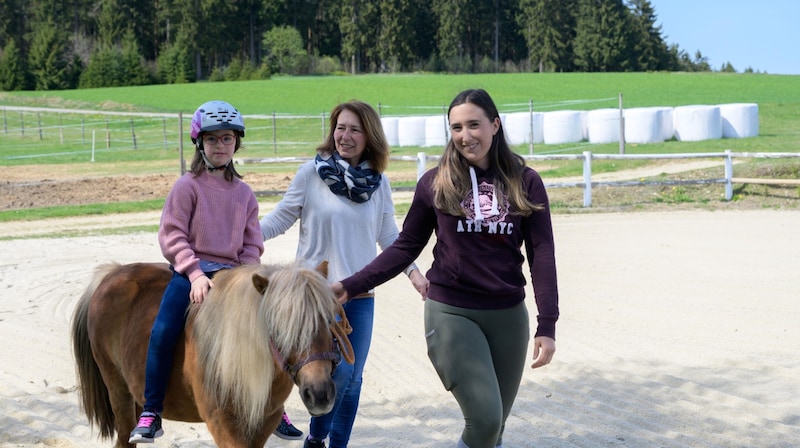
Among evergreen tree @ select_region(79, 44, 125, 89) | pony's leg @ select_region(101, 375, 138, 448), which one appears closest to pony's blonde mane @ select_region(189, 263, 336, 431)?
pony's leg @ select_region(101, 375, 138, 448)

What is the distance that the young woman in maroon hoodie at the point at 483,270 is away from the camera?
10.8ft

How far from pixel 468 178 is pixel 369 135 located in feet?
2.82

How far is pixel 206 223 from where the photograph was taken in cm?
371

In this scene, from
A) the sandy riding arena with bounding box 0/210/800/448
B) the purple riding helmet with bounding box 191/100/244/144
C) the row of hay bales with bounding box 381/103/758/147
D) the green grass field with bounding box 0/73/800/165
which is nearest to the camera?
the purple riding helmet with bounding box 191/100/244/144

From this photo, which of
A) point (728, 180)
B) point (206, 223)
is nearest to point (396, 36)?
point (728, 180)

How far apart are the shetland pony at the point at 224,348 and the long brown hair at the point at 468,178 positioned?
0.53 m

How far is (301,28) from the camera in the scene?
305ft

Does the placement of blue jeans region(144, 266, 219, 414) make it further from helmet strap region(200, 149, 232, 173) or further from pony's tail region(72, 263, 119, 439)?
pony's tail region(72, 263, 119, 439)

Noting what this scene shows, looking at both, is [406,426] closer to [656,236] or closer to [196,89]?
[656,236]

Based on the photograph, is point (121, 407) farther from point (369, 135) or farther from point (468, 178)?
point (468, 178)

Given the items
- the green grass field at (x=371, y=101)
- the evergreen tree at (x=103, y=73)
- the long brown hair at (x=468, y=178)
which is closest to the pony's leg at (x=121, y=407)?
the long brown hair at (x=468, y=178)

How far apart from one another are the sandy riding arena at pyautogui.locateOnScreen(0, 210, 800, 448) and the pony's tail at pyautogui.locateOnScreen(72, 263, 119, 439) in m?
0.46

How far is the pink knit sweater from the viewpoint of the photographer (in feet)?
12.0

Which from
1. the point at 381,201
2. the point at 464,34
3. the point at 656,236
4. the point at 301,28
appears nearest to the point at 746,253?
the point at 656,236
